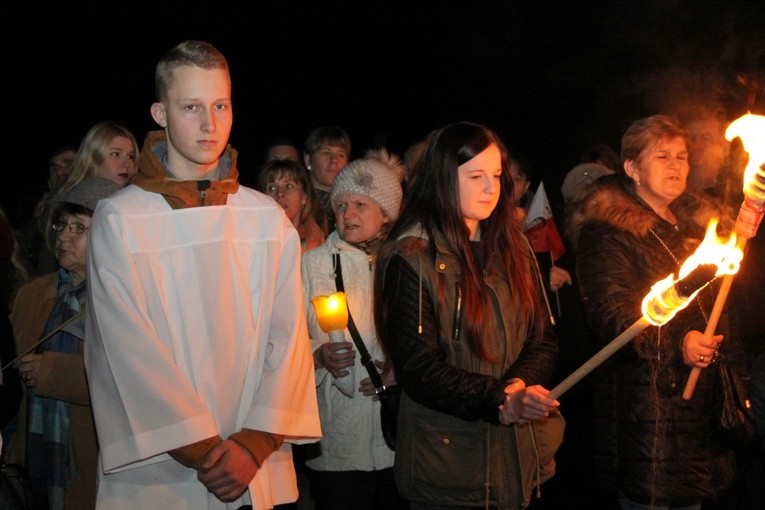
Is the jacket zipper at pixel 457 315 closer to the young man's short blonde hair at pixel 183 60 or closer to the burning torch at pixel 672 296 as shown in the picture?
the burning torch at pixel 672 296

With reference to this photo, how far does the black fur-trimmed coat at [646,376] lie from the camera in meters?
4.60

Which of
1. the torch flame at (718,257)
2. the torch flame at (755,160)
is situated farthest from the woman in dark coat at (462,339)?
the torch flame at (755,160)

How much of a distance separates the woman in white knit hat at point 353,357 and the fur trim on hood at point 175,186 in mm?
1459

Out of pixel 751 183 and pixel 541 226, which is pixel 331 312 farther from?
pixel 541 226

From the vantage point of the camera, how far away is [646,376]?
4660 millimetres

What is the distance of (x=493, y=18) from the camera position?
1157cm

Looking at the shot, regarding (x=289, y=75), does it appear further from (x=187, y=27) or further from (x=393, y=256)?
(x=393, y=256)

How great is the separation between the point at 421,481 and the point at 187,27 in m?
8.25

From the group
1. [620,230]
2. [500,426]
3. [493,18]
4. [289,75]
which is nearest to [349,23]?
[289,75]

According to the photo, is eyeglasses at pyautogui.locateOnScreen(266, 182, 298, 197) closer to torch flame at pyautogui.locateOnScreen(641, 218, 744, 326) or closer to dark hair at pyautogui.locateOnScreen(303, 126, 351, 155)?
dark hair at pyautogui.locateOnScreen(303, 126, 351, 155)

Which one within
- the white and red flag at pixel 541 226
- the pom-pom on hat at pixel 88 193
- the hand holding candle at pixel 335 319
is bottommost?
the hand holding candle at pixel 335 319

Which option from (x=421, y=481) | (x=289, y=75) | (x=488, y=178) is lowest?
(x=421, y=481)

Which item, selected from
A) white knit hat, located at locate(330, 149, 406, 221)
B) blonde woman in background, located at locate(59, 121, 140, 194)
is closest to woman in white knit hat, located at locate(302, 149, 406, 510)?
white knit hat, located at locate(330, 149, 406, 221)

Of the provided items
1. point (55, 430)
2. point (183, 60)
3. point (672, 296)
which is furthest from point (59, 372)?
point (672, 296)
